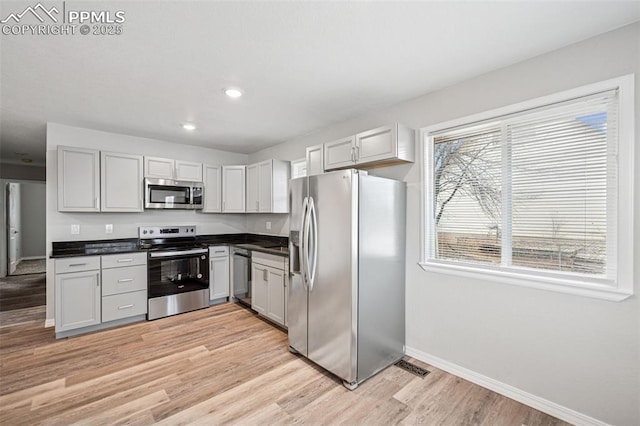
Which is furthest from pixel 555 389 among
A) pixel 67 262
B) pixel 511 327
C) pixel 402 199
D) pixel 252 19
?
pixel 67 262

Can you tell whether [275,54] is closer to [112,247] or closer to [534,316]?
[534,316]

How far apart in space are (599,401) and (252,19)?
3200 mm

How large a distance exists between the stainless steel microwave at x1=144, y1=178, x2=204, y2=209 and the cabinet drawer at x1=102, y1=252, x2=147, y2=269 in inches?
27.8

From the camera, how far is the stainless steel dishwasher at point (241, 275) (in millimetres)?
4147

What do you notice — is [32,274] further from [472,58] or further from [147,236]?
[472,58]

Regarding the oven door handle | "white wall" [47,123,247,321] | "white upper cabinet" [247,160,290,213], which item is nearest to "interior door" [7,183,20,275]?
"white wall" [47,123,247,321]

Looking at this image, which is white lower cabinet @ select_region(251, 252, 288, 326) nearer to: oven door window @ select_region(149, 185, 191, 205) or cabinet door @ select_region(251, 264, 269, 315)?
cabinet door @ select_region(251, 264, 269, 315)

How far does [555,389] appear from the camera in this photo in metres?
1.97

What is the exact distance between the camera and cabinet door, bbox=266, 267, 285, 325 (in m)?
3.44

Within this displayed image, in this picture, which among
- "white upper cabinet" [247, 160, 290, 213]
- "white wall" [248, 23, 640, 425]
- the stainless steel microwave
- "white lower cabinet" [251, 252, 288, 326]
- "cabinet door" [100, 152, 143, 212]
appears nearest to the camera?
"white wall" [248, 23, 640, 425]

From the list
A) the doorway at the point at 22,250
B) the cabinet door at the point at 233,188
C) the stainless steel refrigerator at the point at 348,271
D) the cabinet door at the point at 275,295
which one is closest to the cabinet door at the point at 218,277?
the cabinet door at the point at 233,188

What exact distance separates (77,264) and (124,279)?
515 mm

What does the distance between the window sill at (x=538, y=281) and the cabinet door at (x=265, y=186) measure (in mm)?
2503

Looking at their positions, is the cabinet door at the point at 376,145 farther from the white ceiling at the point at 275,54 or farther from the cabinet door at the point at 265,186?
the cabinet door at the point at 265,186
